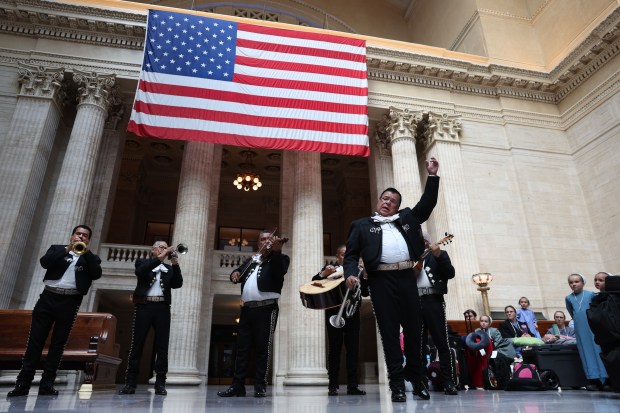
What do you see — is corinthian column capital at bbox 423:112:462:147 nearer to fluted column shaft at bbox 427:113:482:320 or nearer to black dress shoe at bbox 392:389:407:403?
fluted column shaft at bbox 427:113:482:320

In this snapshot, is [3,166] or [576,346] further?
[3,166]

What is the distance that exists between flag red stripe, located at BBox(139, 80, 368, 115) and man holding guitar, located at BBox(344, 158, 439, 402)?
820 cm

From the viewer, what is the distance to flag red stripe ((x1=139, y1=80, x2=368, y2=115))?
11250 millimetres

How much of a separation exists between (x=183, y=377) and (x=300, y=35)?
31.7 feet

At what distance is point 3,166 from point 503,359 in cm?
1185

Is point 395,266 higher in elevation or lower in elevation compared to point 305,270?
lower

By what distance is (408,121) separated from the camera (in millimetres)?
13969

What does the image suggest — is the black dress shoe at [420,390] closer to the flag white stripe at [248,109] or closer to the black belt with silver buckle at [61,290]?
the black belt with silver buckle at [61,290]

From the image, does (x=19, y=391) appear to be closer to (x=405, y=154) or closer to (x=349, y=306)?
(x=349, y=306)

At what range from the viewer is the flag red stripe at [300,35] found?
12398 millimetres

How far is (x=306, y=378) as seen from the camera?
1092 centimetres

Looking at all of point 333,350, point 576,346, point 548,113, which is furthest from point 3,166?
point 548,113

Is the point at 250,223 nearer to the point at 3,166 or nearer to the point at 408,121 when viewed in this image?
the point at 408,121

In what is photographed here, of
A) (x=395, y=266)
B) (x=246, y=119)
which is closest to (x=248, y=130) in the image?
(x=246, y=119)
